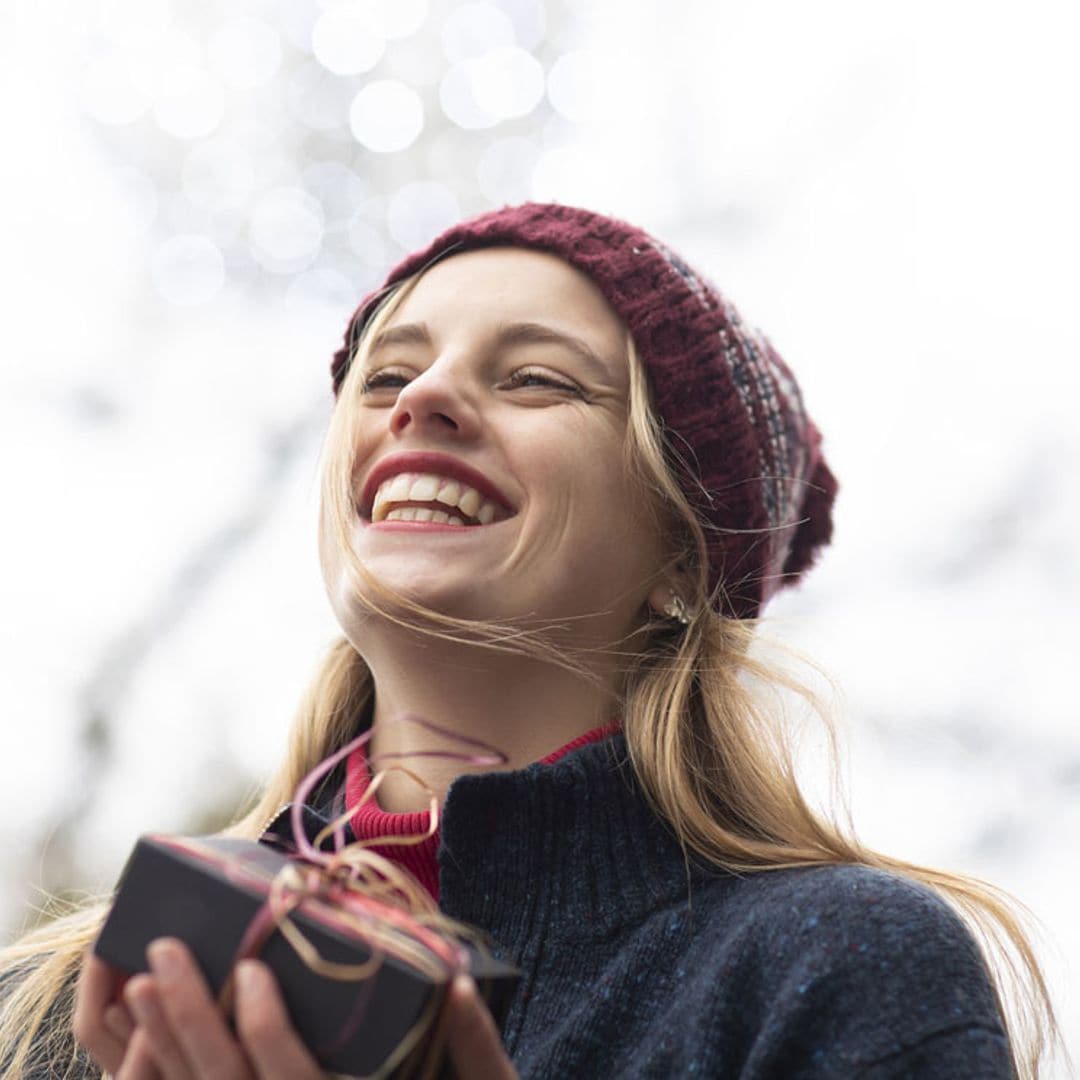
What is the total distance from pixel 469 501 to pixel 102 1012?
0.65 metres

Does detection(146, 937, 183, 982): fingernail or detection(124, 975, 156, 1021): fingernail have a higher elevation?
detection(146, 937, 183, 982): fingernail

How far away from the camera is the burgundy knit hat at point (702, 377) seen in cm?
140

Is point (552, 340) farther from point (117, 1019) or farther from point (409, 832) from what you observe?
point (117, 1019)

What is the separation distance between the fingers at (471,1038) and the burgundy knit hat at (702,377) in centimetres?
85

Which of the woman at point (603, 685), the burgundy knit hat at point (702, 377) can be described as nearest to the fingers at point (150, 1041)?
the woman at point (603, 685)

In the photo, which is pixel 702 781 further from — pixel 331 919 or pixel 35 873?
pixel 35 873

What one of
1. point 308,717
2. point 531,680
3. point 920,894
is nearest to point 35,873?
point 308,717

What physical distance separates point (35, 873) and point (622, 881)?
1808mm

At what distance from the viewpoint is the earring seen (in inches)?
54.4

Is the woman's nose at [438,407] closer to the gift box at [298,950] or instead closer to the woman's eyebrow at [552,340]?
the woman's eyebrow at [552,340]

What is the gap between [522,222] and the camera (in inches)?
58.5

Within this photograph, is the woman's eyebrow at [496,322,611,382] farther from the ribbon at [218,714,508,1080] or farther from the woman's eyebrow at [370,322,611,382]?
the ribbon at [218,714,508,1080]

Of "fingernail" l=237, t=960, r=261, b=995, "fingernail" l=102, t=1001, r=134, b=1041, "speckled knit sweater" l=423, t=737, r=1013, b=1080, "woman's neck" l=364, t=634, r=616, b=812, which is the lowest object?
"speckled knit sweater" l=423, t=737, r=1013, b=1080

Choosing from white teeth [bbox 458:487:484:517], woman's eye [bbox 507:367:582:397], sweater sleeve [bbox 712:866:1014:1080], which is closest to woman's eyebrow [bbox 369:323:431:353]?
woman's eye [bbox 507:367:582:397]
